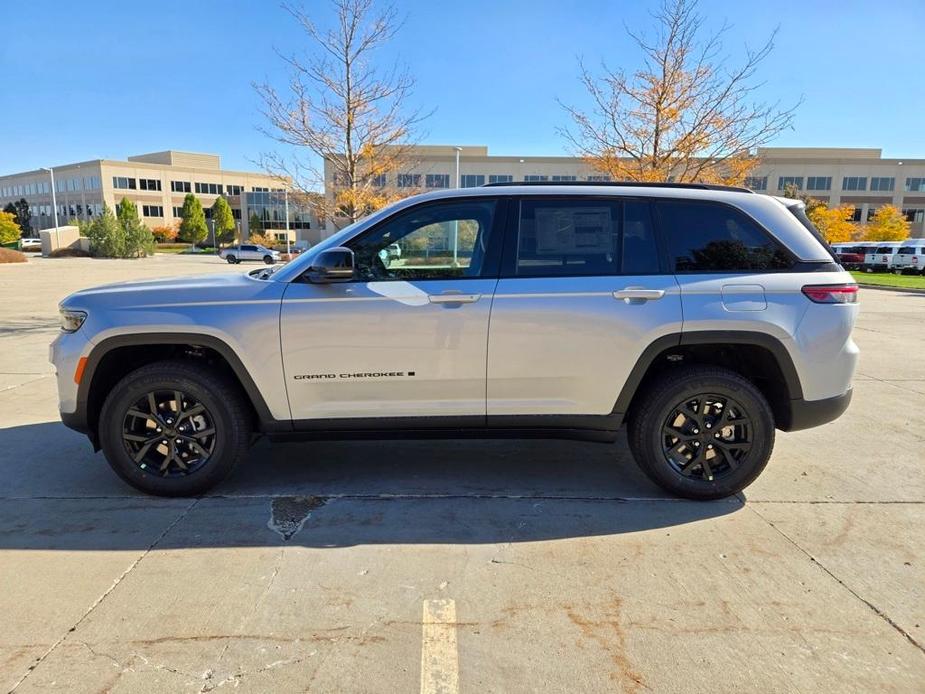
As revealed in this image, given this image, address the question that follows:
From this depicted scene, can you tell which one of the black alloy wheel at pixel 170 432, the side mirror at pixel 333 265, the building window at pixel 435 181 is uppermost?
the building window at pixel 435 181

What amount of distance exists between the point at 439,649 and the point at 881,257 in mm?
44762

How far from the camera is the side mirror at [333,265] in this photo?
340cm

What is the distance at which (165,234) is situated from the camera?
8119 cm

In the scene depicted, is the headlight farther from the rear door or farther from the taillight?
the taillight

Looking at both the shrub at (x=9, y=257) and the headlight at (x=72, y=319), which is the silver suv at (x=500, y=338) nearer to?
the headlight at (x=72, y=319)

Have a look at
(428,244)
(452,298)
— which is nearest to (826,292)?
(452,298)

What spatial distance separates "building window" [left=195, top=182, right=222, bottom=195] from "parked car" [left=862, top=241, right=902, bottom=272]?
90.5 m

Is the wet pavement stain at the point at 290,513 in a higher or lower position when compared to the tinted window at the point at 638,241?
lower

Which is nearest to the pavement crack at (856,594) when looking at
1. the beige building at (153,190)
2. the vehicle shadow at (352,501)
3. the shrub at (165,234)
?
the vehicle shadow at (352,501)

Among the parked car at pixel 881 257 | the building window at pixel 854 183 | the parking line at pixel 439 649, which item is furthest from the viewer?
the building window at pixel 854 183

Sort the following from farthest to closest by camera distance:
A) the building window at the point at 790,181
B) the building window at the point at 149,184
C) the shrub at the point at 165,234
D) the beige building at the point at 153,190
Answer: the building window at the point at 149,184 < the beige building at the point at 153,190 < the shrub at the point at 165,234 < the building window at the point at 790,181

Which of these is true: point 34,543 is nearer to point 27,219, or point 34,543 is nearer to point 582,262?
point 582,262

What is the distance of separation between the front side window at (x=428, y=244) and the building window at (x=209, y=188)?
102317 millimetres

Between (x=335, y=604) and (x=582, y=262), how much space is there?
2371 mm
